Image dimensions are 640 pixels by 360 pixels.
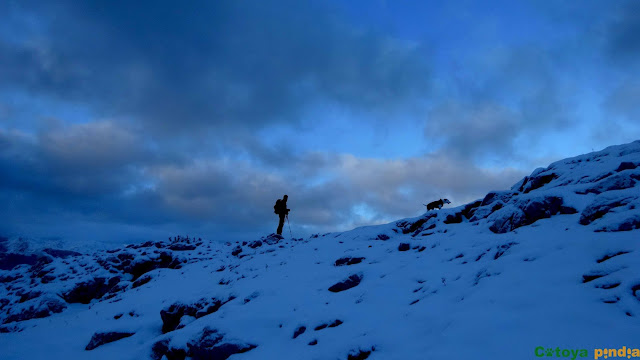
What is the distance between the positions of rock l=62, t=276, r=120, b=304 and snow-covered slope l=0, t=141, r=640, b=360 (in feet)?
8.85

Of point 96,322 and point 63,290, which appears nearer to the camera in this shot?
point 96,322

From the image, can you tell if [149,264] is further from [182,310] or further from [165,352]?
[165,352]

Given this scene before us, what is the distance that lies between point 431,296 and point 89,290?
23953 millimetres

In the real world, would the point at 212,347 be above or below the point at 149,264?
below

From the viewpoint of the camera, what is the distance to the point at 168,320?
11438 millimetres

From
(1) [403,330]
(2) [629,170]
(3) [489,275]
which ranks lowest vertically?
(1) [403,330]

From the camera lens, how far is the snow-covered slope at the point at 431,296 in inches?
204

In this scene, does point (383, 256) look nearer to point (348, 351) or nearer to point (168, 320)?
point (348, 351)

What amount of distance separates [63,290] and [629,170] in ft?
99.4

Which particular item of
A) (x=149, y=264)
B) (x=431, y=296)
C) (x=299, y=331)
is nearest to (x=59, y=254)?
Result: (x=149, y=264)

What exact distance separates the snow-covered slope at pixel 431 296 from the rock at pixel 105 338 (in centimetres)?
4

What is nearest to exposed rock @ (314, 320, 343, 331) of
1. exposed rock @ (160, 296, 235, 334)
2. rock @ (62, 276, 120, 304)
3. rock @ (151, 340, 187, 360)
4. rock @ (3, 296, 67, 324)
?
rock @ (151, 340, 187, 360)

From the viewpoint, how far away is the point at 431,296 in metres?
7.62

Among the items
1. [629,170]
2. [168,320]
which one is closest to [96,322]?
[168,320]
